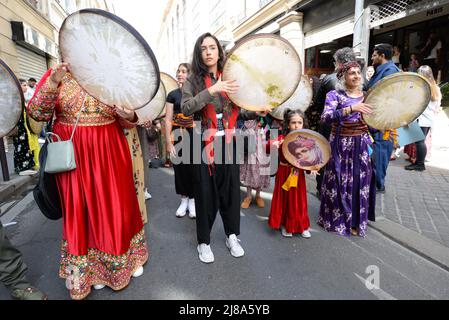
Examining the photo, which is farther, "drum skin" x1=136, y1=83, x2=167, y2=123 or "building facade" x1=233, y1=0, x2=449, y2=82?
"building facade" x1=233, y1=0, x2=449, y2=82

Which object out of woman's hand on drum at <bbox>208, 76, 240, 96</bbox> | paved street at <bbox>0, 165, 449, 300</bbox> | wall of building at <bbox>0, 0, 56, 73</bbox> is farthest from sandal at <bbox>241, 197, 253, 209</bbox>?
wall of building at <bbox>0, 0, 56, 73</bbox>

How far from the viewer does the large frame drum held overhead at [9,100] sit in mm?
1780

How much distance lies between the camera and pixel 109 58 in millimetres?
1556

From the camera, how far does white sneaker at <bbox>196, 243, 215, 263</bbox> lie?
250 cm

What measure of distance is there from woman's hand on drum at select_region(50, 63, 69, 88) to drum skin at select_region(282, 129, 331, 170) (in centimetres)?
180

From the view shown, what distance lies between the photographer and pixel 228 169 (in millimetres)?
2426

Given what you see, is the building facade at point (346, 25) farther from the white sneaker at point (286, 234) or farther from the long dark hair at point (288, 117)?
the white sneaker at point (286, 234)

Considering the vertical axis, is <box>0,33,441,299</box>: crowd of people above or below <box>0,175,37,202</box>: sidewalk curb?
above

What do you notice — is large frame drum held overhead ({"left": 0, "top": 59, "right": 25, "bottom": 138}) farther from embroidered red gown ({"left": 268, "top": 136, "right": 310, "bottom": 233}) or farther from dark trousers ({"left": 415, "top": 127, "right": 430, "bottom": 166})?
dark trousers ({"left": 415, "top": 127, "right": 430, "bottom": 166})

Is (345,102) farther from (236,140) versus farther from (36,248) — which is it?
(36,248)

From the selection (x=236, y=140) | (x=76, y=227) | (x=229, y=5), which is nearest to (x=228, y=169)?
(x=236, y=140)

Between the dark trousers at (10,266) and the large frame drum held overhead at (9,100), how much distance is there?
0.66 m

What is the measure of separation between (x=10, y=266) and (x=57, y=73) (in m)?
→ 1.26

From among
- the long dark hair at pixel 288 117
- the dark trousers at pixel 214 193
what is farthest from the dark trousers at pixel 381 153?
the dark trousers at pixel 214 193
